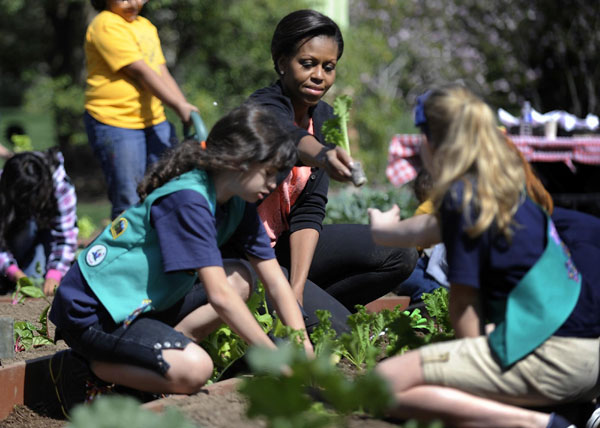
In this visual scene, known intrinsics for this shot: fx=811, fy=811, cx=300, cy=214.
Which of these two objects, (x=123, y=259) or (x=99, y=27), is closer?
(x=123, y=259)

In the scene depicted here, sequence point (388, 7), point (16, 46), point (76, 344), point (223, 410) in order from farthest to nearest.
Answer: point (388, 7)
point (16, 46)
point (76, 344)
point (223, 410)

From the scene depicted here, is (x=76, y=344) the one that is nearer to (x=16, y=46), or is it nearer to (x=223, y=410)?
(x=223, y=410)

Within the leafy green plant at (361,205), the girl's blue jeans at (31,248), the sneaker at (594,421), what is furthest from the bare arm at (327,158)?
the leafy green plant at (361,205)

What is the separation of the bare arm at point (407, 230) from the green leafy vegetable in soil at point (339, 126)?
0.70 m

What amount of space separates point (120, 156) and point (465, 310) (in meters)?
2.98

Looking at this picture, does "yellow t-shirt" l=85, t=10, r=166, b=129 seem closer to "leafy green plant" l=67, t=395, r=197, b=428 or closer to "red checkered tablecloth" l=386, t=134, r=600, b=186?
"red checkered tablecloth" l=386, t=134, r=600, b=186

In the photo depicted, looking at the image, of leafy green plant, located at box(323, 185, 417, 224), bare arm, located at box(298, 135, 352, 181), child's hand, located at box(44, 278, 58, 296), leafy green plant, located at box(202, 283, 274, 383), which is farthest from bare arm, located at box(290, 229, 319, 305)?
leafy green plant, located at box(323, 185, 417, 224)

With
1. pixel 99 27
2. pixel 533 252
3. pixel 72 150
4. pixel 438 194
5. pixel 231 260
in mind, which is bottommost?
pixel 72 150

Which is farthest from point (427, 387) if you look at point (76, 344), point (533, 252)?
point (76, 344)

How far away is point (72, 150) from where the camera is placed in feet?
42.3

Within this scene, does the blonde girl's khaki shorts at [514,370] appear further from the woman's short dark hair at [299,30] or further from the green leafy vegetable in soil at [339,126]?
the woman's short dark hair at [299,30]

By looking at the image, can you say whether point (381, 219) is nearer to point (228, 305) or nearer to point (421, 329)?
point (228, 305)

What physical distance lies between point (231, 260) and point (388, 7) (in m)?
14.1

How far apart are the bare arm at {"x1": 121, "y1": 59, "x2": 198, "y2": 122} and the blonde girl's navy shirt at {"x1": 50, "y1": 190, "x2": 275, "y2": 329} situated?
193 centimetres
